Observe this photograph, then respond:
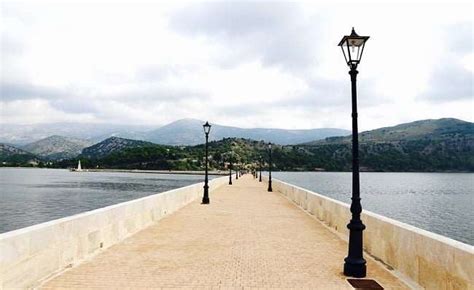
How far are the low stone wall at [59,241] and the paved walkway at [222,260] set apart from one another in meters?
0.23

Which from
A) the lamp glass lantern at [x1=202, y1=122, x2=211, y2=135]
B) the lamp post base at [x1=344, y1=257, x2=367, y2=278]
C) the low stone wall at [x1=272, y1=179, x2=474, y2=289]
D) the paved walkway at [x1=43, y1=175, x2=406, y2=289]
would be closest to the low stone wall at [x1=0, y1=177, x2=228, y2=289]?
the paved walkway at [x1=43, y1=175, x2=406, y2=289]

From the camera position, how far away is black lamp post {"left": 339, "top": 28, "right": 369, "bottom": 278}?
25.9 ft

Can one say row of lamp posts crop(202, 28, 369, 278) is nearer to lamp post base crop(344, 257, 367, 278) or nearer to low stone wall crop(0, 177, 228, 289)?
lamp post base crop(344, 257, 367, 278)

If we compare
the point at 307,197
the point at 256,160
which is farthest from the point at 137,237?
the point at 256,160

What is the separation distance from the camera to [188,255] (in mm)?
9469

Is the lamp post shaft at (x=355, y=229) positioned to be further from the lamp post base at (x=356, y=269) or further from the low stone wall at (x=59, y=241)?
the low stone wall at (x=59, y=241)

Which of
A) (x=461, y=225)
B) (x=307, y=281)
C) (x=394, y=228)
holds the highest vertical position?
(x=394, y=228)

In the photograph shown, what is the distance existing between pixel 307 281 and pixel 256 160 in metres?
172

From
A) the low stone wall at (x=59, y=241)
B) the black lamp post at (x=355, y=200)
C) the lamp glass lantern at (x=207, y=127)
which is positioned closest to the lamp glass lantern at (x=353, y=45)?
the black lamp post at (x=355, y=200)

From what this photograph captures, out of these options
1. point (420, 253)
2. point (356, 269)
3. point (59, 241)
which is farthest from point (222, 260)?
point (420, 253)

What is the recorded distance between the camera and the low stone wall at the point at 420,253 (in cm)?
595

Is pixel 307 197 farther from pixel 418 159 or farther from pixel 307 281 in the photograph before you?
pixel 418 159

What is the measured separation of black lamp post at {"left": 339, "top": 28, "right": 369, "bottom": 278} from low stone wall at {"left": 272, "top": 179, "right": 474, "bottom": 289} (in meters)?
0.68

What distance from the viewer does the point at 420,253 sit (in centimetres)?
723
